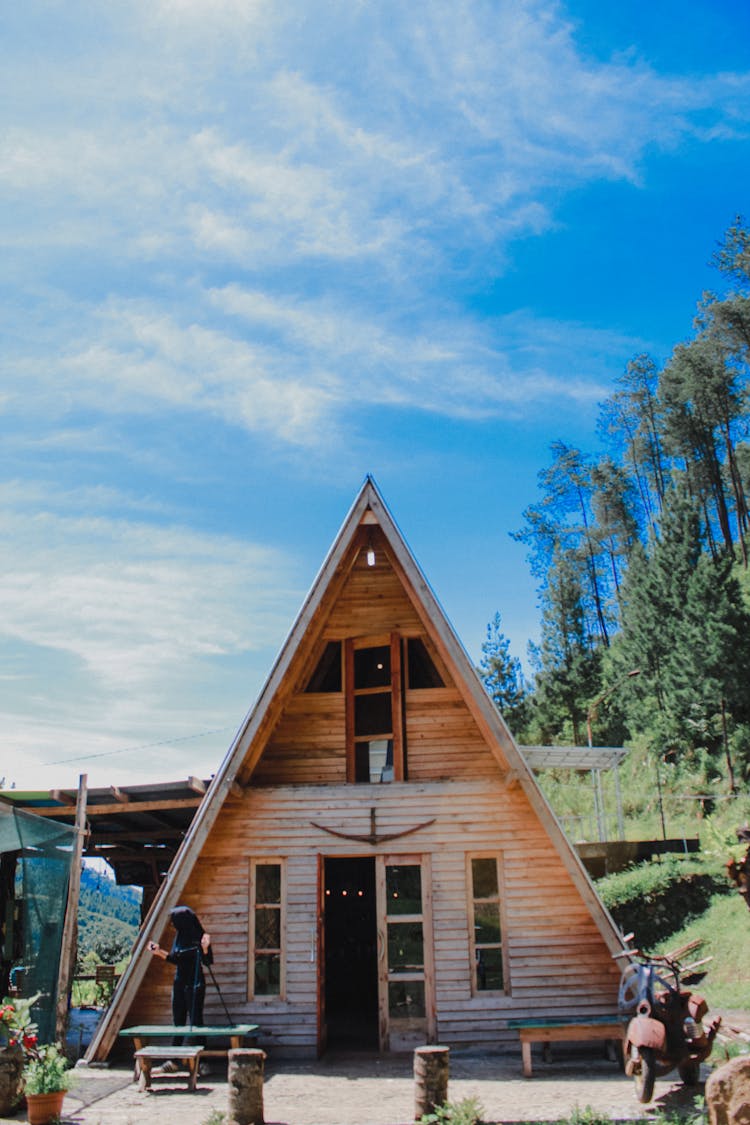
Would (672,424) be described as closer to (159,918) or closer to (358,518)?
(358,518)

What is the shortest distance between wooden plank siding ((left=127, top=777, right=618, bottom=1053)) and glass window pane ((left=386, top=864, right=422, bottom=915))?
0.25m

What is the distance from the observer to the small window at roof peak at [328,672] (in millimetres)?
11531

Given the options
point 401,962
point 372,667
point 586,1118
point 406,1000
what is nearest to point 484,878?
point 401,962

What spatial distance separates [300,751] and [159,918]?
2659 mm

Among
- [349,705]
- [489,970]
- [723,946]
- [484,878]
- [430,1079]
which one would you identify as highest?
[349,705]

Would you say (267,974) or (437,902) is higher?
(437,902)

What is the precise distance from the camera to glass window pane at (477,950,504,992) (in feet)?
32.3

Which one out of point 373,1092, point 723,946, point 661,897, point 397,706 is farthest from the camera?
point 661,897

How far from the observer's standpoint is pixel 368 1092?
26.1 feet

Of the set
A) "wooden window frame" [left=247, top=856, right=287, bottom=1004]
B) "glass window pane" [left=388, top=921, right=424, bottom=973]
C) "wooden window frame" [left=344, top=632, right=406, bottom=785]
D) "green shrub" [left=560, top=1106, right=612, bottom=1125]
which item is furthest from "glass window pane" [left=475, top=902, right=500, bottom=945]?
"green shrub" [left=560, top=1106, right=612, bottom=1125]

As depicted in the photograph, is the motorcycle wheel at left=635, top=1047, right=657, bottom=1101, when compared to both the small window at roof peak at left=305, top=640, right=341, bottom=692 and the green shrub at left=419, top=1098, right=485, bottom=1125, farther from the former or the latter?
the small window at roof peak at left=305, top=640, right=341, bottom=692

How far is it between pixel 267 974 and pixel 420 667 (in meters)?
4.34

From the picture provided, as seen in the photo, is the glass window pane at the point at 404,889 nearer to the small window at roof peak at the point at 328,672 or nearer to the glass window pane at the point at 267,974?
the glass window pane at the point at 267,974

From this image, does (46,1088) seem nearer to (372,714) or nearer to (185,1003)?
(185,1003)
